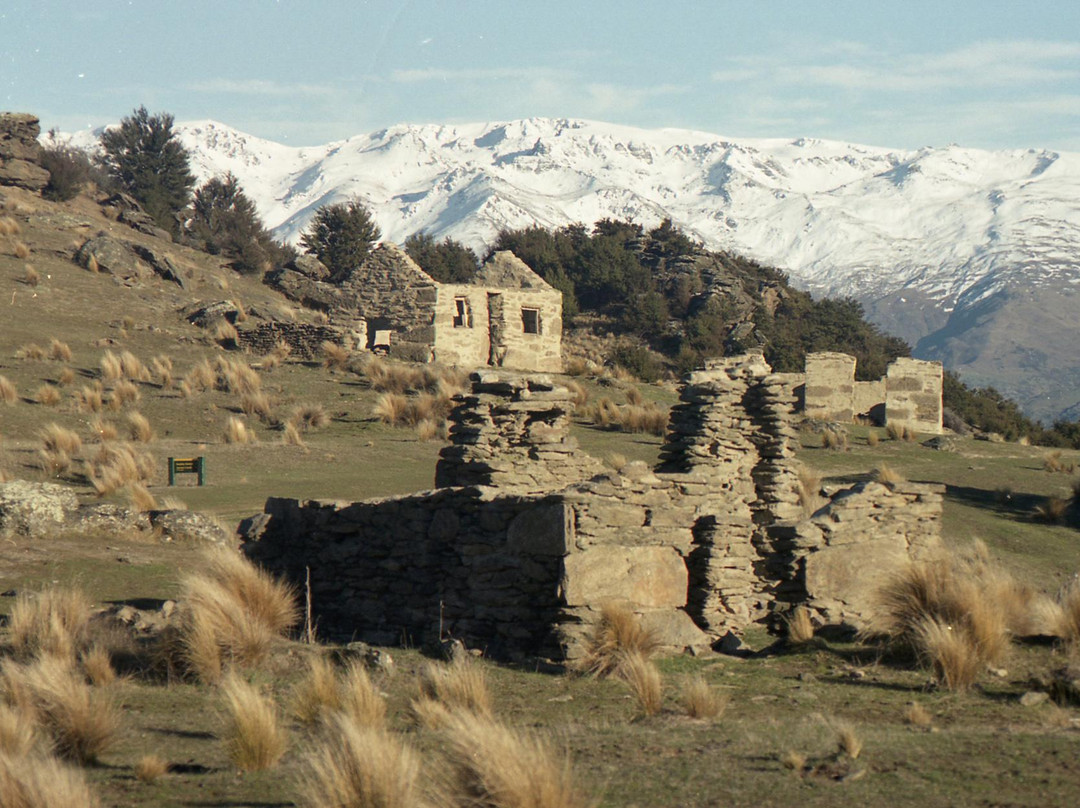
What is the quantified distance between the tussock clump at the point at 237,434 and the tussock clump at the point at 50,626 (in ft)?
41.9

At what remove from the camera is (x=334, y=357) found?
108ft

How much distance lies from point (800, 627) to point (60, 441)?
14.5 meters

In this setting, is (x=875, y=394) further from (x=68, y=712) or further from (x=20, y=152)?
(x=20, y=152)

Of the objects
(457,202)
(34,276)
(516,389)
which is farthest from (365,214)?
(457,202)

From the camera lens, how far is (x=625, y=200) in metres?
186

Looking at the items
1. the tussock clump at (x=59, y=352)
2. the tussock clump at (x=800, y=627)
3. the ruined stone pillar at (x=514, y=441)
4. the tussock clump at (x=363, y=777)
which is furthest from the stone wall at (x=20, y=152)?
the tussock clump at (x=363, y=777)

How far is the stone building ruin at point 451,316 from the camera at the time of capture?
37.4 meters

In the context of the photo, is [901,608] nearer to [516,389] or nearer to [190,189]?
[516,389]

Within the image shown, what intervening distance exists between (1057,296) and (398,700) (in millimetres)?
198440

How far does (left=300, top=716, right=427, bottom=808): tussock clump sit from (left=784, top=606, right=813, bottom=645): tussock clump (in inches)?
219

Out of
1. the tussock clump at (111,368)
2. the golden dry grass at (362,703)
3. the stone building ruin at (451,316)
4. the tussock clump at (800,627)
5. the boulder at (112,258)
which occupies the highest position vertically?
the boulder at (112,258)

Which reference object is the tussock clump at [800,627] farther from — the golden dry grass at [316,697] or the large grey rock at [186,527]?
the large grey rock at [186,527]

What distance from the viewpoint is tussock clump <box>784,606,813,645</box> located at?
36.9ft

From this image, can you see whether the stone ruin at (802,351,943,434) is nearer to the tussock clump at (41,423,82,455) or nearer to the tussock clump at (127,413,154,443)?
the tussock clump at (127,413,154,443)
